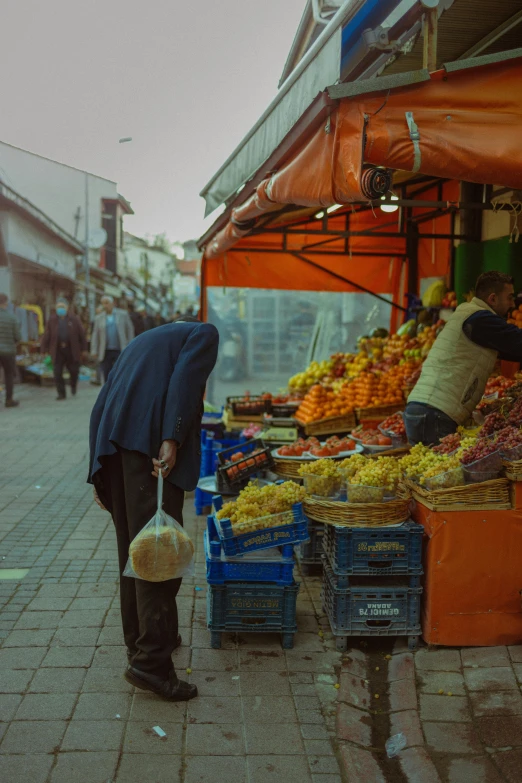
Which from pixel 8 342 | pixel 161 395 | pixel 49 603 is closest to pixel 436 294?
pixel 49 603

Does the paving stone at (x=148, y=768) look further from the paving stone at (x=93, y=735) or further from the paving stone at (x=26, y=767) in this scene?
the paving stone at (x=26, y=767)

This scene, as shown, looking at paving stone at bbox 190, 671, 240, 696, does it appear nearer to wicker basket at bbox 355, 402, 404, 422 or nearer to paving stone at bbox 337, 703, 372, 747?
paving stone at bbox 337, 703, 372, 747

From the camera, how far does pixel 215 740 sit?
11.2 feet

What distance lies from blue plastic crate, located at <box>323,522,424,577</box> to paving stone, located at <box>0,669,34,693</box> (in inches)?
70.3

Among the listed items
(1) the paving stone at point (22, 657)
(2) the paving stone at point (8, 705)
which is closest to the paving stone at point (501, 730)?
(2) the paving stone at point (8, 705)

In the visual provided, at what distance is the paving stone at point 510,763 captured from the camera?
10.3 ft

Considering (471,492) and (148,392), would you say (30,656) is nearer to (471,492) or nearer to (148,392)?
(148,392)

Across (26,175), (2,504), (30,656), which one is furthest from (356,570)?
(26,175)

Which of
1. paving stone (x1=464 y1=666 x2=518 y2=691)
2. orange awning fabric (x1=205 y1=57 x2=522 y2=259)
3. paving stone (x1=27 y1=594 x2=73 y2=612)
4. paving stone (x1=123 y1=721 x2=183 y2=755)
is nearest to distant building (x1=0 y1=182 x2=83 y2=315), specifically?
paving stone (x1=27 y1=594 x2=73 y2=612)

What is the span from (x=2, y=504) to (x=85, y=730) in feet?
15.3

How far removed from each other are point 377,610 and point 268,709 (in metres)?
0.94

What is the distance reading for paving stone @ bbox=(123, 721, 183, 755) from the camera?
3.31 meters

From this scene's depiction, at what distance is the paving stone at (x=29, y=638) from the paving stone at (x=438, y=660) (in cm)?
218

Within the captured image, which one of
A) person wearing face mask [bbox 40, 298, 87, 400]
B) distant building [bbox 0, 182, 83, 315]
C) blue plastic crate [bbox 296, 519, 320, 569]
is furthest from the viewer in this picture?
distant building [bbox 0, 182, 83, 315]
